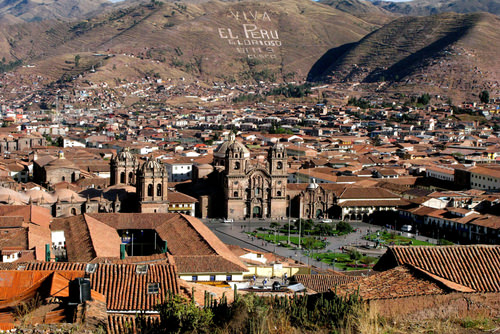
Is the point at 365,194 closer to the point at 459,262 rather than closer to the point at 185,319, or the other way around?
the point at 459,262

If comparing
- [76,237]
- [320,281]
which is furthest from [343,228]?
[320,281]

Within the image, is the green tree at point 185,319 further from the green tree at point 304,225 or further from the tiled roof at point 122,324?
the green tree at point 304,225

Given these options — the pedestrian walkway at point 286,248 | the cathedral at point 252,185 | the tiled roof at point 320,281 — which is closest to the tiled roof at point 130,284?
the tiled roof at point 320,281

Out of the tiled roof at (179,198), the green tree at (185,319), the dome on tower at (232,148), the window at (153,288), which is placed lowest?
the tiled roof at (179,198)

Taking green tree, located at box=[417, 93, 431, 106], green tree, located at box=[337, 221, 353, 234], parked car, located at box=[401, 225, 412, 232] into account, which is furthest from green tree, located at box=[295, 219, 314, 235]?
green tree, located at box=[417, 93, 431, 106]

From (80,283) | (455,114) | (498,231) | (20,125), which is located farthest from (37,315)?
(455,114)

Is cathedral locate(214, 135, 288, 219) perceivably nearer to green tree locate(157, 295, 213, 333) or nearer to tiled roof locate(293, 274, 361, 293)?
tiled roof locate(293, 274, 361, 293)

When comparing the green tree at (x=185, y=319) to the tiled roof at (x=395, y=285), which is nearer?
the green tree at (x=185, y=319)
